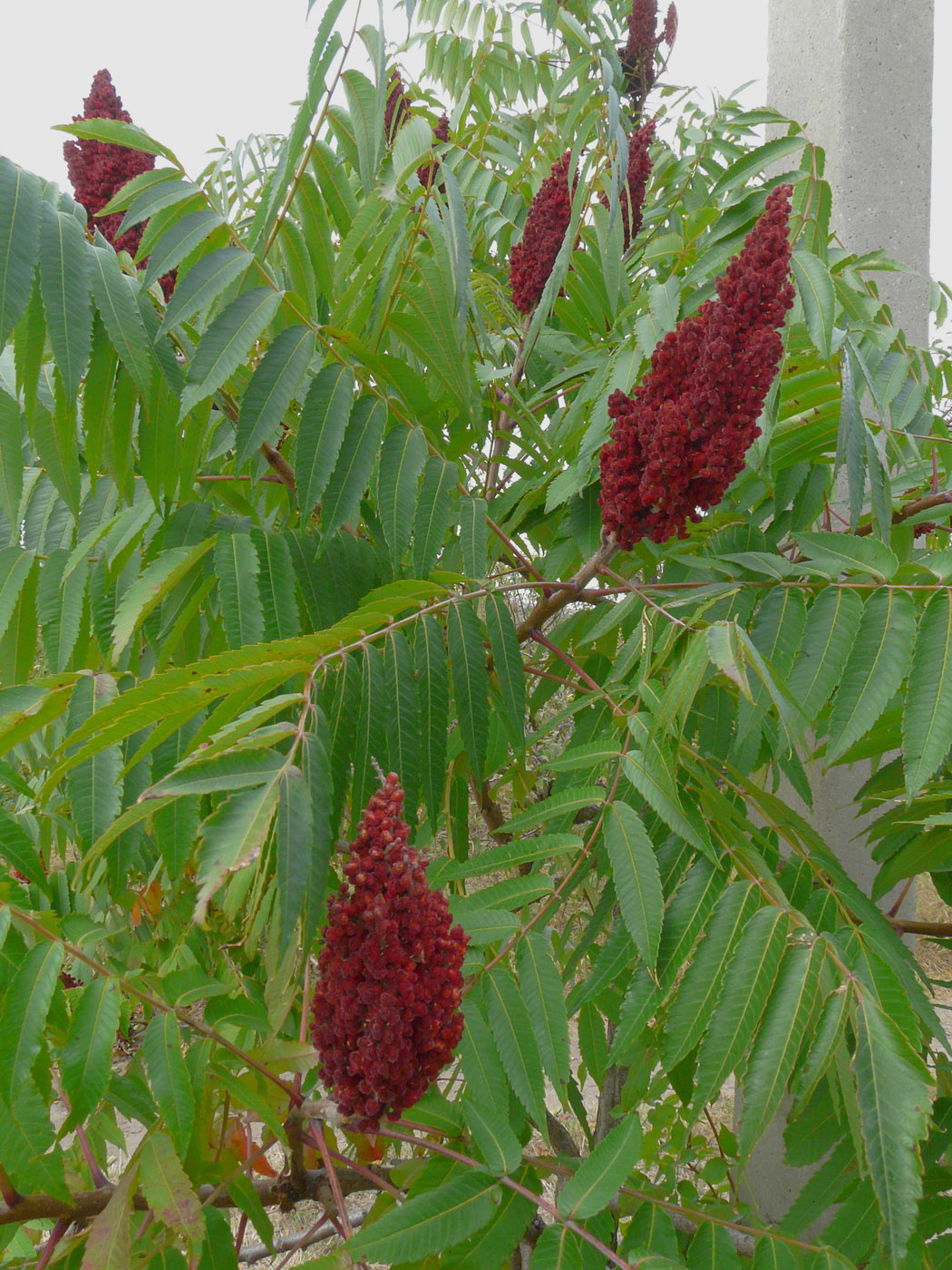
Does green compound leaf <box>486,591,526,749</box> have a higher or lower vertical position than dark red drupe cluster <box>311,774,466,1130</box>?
higher

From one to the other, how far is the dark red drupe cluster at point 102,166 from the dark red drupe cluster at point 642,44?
1.88 metres

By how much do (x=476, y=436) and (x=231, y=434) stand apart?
44cm

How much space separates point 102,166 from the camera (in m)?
2.12

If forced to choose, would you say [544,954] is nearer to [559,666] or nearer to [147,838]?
[559,666]

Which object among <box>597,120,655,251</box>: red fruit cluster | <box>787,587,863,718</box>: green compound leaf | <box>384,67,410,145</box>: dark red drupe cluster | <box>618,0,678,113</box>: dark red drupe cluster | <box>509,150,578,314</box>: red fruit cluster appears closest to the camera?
<box>787,587,863,718</box>: green compound leaf

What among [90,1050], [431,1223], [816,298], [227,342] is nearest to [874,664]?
[816,298]

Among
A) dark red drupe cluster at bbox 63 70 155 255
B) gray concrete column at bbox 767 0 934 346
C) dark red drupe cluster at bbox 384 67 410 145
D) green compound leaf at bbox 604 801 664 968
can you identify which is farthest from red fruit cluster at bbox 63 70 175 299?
gray concrete column at bbox 767 0 934 346

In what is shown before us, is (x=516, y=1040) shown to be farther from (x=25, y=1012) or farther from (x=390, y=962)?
(x=25, y=1012)

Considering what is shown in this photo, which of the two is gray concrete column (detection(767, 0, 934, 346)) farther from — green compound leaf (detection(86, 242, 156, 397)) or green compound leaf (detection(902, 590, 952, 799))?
green compound leaf (detection(86, 242, 156, 397))

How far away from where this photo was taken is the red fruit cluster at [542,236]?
2.07m

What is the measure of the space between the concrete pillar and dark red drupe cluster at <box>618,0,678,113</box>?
85 centimetres

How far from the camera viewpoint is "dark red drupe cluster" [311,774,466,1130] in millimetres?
986

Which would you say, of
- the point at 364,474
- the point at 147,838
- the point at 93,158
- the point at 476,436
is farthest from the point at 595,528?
the point at 93,158

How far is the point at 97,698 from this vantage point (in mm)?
1146
